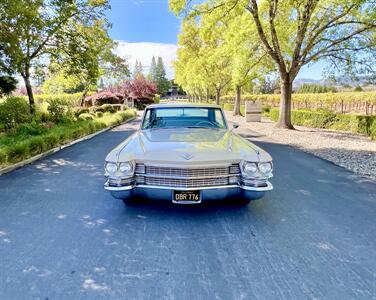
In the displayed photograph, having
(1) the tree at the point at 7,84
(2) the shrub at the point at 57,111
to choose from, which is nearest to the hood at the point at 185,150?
(1) the tree at the point at 7,84

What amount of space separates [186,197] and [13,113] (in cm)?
1059

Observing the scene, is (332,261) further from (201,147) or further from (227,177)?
(201,147)

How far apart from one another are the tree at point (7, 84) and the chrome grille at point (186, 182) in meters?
11.4

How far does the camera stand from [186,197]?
3482mm

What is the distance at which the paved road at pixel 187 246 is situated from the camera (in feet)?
7.98

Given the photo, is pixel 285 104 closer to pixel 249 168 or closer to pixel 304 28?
pixel 304 28

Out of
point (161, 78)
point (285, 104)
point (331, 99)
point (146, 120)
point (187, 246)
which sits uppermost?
point (161, 78)

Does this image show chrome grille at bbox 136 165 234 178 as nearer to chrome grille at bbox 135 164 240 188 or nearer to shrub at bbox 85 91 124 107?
chrome grille at bbox 135 164 240 188

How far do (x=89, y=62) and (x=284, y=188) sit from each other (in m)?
11.9

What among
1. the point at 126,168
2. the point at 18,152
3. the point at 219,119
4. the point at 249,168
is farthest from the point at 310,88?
the point at 126,168

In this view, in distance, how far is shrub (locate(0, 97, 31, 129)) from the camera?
10.9m

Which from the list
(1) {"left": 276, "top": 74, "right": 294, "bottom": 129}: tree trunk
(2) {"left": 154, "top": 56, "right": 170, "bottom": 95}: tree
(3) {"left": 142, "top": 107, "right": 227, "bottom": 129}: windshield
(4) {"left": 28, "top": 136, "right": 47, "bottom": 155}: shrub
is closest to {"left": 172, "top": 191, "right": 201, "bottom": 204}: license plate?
(3) {"left": 142, "top": 107, "right": 227, "bottom": 129}: windshield

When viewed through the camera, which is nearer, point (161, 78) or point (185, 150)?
point (185, 150)

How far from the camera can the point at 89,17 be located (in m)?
14.6
